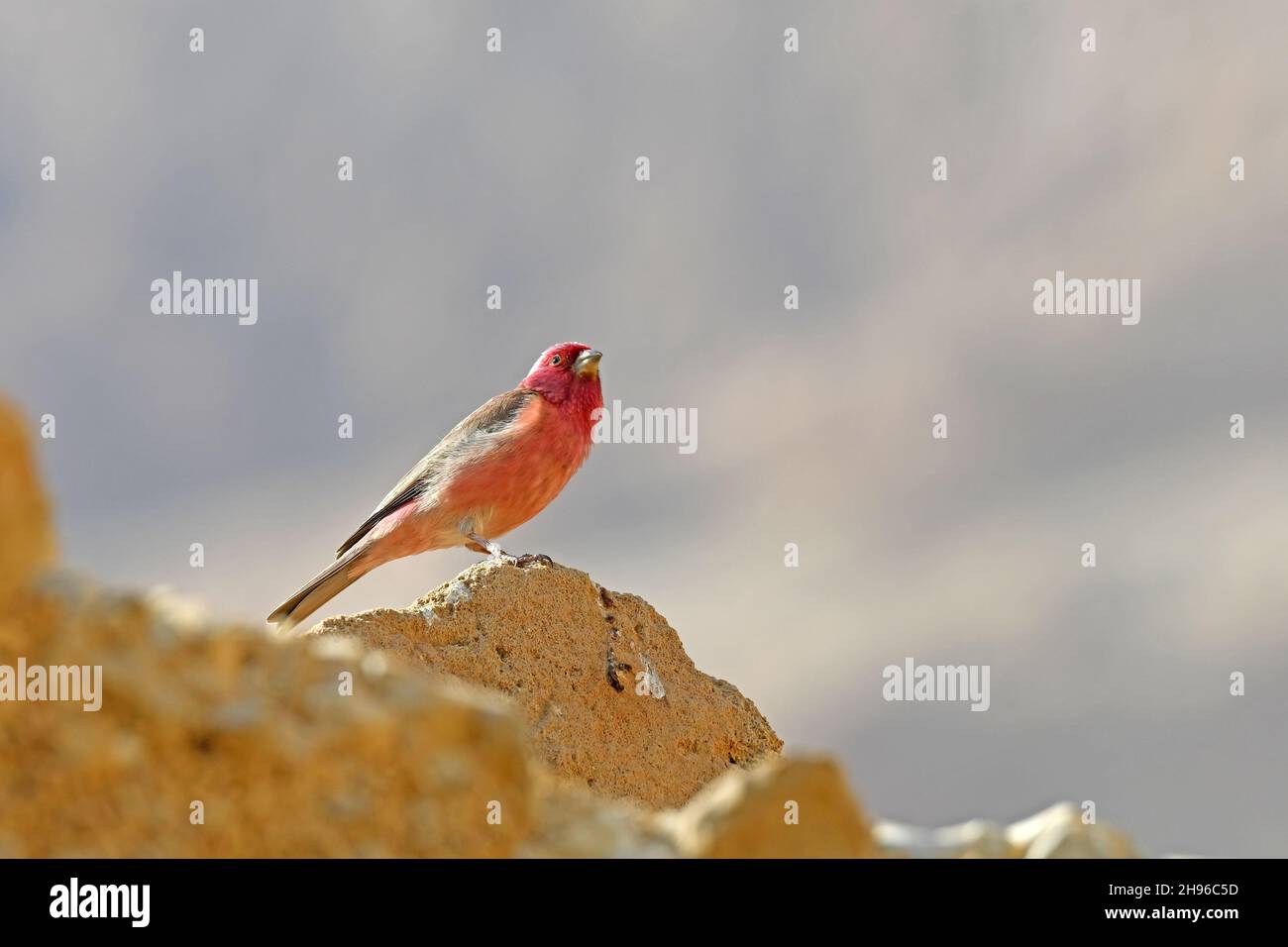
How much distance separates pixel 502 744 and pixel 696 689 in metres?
4.26

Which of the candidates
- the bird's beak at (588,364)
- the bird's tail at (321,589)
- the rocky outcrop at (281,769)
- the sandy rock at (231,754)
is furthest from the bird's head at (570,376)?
the sandy rock at (231,754)

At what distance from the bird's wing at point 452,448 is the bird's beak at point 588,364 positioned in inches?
13.2

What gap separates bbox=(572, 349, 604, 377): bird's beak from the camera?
28.4ft

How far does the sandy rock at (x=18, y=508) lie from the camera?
8.77 ft

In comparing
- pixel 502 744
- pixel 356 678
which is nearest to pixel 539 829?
pixel 502 744

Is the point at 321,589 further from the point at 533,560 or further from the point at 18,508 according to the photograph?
the point at 18,508

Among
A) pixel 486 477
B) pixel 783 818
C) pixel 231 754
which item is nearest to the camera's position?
pixel 231 754

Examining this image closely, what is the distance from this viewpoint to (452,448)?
856 cm

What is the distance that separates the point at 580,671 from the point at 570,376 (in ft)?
8.86

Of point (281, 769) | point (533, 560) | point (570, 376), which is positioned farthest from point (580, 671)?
point (281, 769)

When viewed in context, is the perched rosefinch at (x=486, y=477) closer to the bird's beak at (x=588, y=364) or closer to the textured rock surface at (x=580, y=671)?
the bird's beak at (x=588, y=364)

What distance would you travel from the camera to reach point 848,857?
294cm
